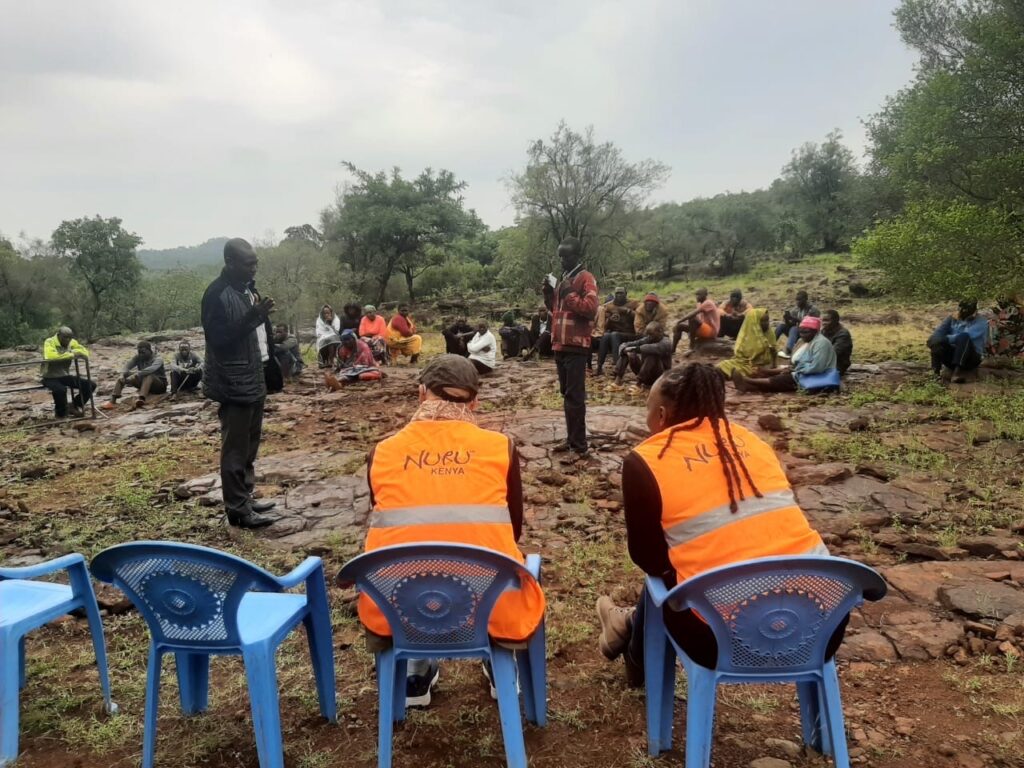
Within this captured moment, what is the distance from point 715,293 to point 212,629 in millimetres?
25462

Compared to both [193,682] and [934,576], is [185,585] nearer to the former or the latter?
[193,682]

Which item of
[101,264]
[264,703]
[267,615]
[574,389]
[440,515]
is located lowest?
[264,703]

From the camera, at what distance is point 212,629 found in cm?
200

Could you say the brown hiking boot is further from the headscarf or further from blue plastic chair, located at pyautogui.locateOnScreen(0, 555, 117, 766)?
the headscarf

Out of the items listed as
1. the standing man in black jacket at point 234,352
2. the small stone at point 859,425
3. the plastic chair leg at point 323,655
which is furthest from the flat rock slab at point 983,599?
the standing man in black jacket at point 234,352

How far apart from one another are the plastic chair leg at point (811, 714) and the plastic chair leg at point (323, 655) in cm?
159

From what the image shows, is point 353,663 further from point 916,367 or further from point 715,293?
point 715,293

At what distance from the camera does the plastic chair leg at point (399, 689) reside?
202cm

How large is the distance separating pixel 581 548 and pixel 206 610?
2414 millimetres

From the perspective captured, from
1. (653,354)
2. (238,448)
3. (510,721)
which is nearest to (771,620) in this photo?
(510,721)

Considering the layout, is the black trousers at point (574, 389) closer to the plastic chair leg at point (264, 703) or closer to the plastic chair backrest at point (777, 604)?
the plastic chair backrest at point (777, 604)

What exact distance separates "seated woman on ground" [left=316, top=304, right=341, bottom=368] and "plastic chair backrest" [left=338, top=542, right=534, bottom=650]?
10640 mm

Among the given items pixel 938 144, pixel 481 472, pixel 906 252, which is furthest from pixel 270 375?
pixel 938 144

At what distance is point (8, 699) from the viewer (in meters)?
2.11
